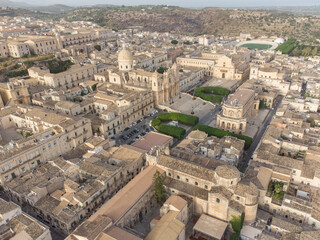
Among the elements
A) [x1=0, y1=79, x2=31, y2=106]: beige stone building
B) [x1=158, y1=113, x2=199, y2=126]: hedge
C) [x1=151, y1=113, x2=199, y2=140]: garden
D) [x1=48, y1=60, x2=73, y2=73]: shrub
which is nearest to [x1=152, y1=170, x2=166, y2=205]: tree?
[x1=151, y1=113, x2=199, y2=140]: garden

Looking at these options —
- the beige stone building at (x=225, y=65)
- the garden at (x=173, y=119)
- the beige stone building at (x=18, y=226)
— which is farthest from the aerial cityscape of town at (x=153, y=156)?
the beige stone building at (x=225, y=65)

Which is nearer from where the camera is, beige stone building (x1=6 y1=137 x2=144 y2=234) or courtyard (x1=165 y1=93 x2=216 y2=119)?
Answer: beige stone building (x1=6 y1=137 x2=144 y2=234)

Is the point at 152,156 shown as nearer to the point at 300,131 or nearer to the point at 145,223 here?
the point at 145,223

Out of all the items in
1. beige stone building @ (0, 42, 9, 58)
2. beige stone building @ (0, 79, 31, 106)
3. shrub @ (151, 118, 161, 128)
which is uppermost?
beige stone building @ (0, 42, 9, 58)

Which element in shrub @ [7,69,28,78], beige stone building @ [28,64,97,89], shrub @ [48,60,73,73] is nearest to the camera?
beige stone building @ [28,64,97,89]

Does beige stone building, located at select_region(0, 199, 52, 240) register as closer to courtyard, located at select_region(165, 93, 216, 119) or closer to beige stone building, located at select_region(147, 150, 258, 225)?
beige stone building, located at select_region(147, 150, 258, 225)

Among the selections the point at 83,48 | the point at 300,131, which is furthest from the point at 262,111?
the point at 83,48

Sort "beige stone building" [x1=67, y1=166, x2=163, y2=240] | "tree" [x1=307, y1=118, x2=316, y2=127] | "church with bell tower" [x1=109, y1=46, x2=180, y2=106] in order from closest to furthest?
1. "beige stone building" [x1=67, y1=166, x2=163, y2=240]
2. "tree" [x1=307, y1=118, x2=316, y2=127]
3. "church with bell tower" [x1=109, y1=46, x2=180, y2=106]

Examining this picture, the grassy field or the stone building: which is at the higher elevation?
the stone building
